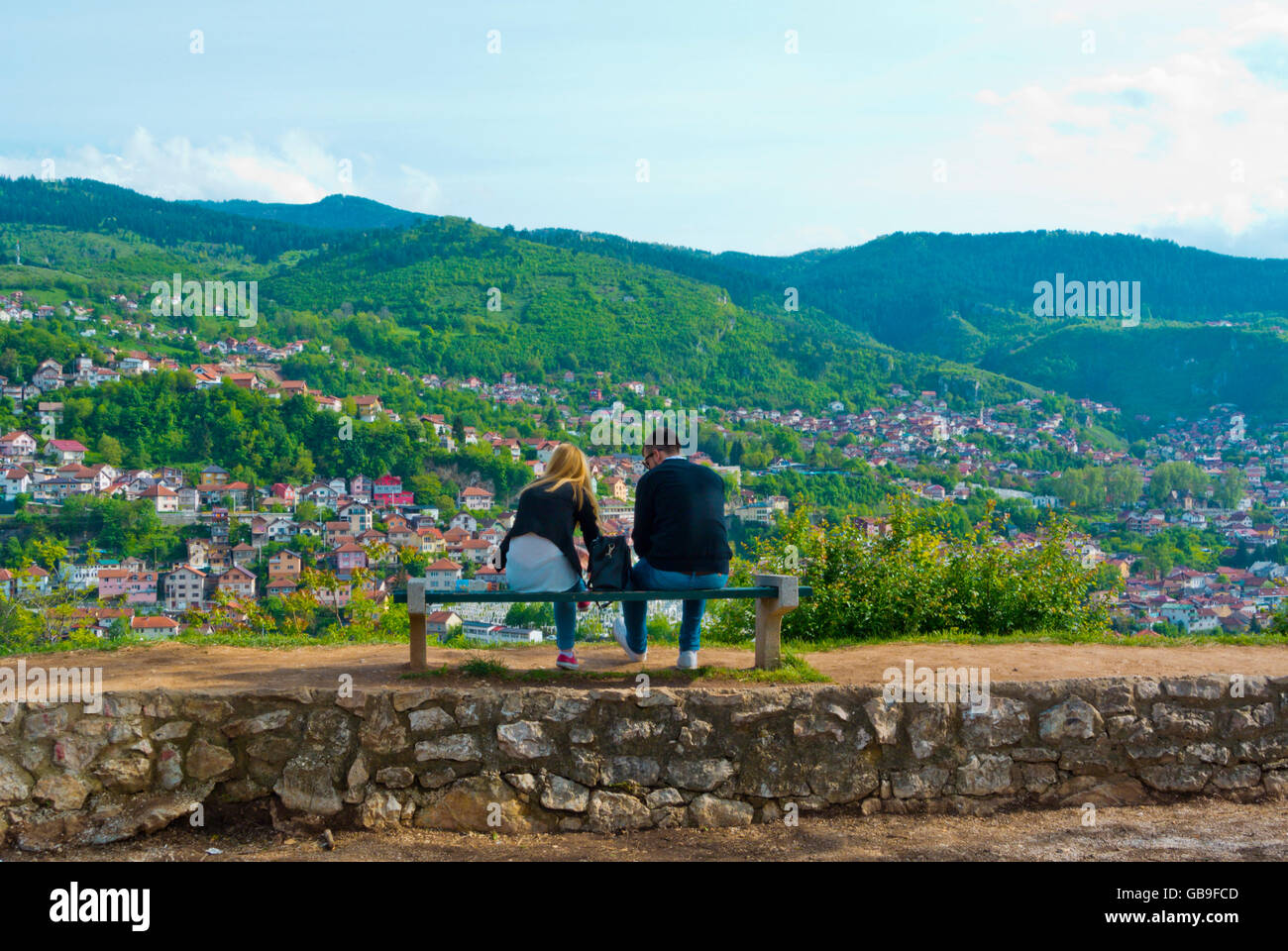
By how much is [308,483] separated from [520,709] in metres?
58.5

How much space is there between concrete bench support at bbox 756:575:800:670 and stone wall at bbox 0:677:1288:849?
1.42ft

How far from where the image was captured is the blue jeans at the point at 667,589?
210 inches

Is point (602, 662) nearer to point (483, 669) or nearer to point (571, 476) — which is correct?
point (483, 669)

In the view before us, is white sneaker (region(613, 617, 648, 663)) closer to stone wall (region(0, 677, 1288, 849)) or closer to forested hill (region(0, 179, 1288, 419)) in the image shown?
stone wall (region(0, 677, 1288, 849))

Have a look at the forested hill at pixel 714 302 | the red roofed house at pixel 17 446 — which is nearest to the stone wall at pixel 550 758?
the red roofed house at pixel 17 446

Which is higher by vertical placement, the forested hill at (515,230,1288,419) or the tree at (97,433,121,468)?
the forested hill at (515,230,1288,419)

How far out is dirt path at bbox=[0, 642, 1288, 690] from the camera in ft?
17.2

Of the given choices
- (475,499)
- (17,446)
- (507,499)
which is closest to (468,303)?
(507,499)

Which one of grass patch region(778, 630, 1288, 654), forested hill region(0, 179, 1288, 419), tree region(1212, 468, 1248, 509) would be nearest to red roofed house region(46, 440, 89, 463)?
forested hill region(0, 179, 1288, 419)

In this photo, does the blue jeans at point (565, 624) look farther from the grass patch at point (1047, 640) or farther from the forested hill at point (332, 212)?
the forested hill at point (332, 212)

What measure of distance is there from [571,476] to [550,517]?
0.27m

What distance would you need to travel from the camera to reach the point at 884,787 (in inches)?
193
